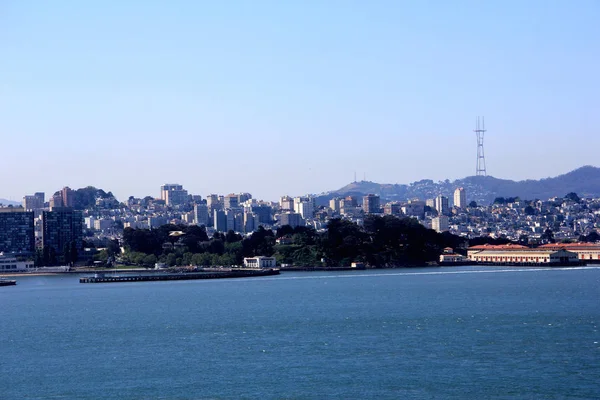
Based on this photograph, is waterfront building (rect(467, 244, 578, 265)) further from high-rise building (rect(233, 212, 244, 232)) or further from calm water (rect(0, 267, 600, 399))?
high-rise building (rect(233, 212, 244, 232))

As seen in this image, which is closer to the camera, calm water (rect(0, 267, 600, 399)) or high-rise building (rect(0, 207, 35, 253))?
calm water (rect(0, 267, 600, 399))

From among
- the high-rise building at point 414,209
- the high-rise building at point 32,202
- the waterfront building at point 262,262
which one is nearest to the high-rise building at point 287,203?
the high-rise building at point 414,209

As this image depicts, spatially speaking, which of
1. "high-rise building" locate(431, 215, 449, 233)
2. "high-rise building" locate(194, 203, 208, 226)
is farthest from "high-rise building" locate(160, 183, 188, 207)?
"high-rise building" locate(431, 215, 449, 233)

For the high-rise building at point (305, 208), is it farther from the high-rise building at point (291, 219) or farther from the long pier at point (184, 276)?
the long pier at point (184, 276)

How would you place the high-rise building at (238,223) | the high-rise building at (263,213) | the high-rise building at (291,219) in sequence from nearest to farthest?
the high-rise building at (291,219)
the high-rise building at (238,223)
the high-rise building at (263,213)

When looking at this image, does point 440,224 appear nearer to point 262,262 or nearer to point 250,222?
point 250,222

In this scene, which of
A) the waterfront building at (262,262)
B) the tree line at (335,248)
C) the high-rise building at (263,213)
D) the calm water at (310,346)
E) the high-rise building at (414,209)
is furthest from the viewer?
the high-rise building at (414,209)
